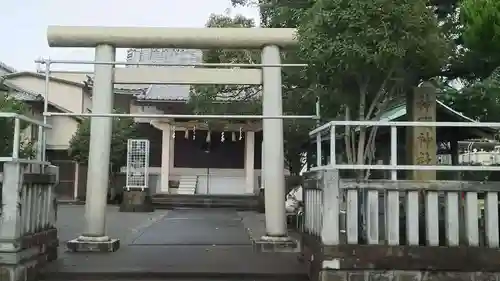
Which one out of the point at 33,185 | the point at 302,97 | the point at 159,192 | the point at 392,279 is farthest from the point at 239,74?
the point at 159,192

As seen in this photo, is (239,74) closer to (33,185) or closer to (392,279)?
(33,185)

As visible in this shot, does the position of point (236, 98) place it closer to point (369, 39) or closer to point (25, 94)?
point (369, 39)

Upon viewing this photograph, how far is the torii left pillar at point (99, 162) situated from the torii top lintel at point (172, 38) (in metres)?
0.23

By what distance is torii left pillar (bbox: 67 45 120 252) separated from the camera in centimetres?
955

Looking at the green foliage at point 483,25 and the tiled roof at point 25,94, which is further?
the tiled roof at point 25,94

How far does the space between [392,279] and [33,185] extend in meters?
4.64

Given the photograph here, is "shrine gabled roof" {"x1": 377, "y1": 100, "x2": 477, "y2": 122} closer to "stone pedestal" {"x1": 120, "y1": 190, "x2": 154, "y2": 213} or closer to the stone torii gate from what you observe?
the stone torii gate

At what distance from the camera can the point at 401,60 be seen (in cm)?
672

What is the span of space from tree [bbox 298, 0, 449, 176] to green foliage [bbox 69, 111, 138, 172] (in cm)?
1808

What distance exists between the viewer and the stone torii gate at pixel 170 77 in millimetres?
9664

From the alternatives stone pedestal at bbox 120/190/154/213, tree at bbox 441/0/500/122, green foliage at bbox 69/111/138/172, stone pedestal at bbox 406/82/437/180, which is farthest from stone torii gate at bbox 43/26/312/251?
green foliage at bbox 69/111/138/172

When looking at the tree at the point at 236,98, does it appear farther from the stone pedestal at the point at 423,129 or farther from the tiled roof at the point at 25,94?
the tiled roof at the point at 25,94

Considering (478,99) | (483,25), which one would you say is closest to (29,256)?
(483,25)

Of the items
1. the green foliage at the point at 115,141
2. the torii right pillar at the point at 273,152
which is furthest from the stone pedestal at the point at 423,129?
the green foliage at the point at 115,141
